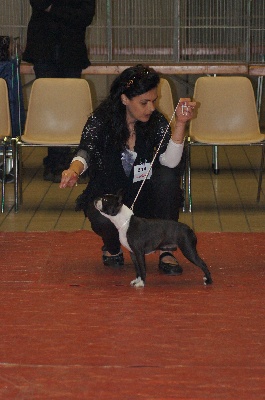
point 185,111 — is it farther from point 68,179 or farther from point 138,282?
point 138,282

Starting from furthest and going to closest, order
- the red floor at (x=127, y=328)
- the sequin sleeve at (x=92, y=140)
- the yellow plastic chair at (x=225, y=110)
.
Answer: the yellow plastic chair at (x=225, y=110), the sequin sleeve at (x=92, y=140), the red floor at (x=127, y=328)

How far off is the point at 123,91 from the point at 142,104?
0.12 m

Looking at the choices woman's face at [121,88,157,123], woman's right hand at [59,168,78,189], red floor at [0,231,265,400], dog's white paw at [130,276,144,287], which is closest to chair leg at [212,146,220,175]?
red floor at [0,231,265,400]

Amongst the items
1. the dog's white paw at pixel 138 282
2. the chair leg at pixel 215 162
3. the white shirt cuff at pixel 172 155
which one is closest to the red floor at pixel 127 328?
the dog's white paw at pixel 138 282

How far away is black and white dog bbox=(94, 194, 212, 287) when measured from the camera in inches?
152

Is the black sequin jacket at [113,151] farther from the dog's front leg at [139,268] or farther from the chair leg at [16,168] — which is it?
the chair leg at [16,168]

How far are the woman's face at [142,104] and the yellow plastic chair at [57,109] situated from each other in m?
2.03

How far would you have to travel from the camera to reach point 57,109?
620cm

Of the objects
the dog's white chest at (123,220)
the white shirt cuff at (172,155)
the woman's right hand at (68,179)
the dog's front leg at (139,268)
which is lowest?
the dog's front leg at (139,268)

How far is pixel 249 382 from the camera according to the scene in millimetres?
2877

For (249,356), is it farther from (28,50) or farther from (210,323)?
(28,50)

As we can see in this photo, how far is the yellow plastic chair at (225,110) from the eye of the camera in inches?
242

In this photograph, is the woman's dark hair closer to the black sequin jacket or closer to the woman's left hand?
the black sequin jacket

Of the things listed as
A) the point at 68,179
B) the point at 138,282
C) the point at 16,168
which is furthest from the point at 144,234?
the point at 16,168
